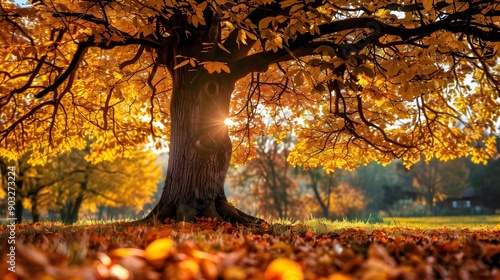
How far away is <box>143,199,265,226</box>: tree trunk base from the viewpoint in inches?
256

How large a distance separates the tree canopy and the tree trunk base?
110 centimetres

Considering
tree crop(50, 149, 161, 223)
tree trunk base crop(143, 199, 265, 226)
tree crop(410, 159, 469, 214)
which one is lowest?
tree trunk base crop(143, 199, 265, 226)

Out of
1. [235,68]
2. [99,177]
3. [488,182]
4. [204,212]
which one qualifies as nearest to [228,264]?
[204,212]

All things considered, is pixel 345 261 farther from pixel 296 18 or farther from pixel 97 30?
pixel 97 30

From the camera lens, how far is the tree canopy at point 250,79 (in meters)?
6.09

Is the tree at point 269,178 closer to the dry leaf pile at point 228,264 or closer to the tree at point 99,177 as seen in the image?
the tree at point 99,177

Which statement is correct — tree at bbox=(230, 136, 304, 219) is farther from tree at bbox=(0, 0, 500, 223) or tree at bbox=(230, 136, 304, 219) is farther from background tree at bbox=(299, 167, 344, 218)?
tree at bbox=(0, 0, 500, 223)

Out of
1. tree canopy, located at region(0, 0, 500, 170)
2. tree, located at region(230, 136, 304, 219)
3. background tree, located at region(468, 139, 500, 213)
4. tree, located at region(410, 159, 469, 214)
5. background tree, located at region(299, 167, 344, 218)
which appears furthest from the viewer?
tree, located at region(410, 159, 469, 214)

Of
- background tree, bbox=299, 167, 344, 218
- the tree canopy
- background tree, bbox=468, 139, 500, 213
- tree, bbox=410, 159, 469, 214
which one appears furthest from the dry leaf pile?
tree, bbox=410, 159, 469, 214

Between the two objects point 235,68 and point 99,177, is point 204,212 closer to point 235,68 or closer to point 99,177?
point 235,68

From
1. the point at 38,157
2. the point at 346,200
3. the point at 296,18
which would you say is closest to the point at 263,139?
the point at 346,200

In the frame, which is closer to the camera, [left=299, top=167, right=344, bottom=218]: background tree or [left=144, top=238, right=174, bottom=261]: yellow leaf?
[left=144, top=238, right=174, bottom=261]: yellow leaf

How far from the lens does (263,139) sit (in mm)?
33938

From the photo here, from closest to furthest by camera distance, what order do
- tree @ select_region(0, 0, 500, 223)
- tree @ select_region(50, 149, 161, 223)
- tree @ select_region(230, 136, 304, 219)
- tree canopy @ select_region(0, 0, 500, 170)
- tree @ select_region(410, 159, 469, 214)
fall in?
tree @ select_region(0, 0, 500, 223), tree canopy @ select_region(0, 0, 500, 170), tree @ select_region(50, 149, 161, 223), tree @ select_region(230, 136, 304, 219), tree @ select_region(410, 159, 469, 214)
